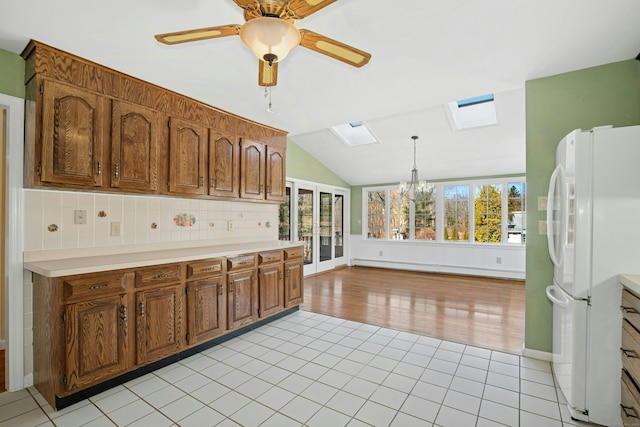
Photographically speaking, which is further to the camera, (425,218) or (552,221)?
(425,218)

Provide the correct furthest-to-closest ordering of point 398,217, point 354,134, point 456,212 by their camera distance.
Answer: point 398,217 → point 456,212 → point 354,134

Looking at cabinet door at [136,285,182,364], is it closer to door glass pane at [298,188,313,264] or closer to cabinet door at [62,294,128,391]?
cabinet door at [62,294,128,391]

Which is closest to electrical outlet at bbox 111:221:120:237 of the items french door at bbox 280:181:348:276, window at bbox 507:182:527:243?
french door at bbox 280:181:348:276

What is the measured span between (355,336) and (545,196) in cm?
221

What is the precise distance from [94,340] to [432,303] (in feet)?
12.9

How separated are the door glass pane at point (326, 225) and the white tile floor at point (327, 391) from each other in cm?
376

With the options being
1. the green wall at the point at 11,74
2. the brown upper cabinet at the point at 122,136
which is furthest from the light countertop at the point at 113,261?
the green wall at the point at 11,74

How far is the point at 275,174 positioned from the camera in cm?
408

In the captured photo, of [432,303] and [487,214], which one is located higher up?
[487,214]

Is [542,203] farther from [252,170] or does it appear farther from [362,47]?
[252,170]

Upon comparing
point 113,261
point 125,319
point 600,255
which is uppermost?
point 600,255

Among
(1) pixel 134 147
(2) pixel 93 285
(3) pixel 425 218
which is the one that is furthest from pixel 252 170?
(3) pixel 425 218

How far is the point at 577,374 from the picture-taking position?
6.11ft

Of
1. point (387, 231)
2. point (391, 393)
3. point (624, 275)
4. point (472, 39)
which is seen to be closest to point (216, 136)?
point (472, 39)
